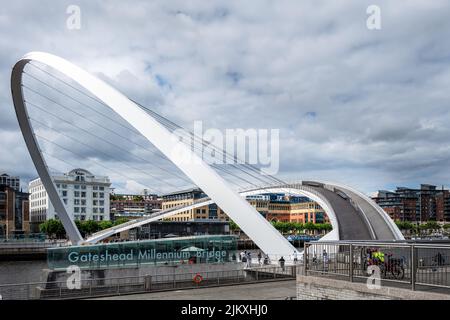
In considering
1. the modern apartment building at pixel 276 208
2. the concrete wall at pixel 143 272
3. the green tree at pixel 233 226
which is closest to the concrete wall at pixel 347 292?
the concrete wall at pixel 143 272

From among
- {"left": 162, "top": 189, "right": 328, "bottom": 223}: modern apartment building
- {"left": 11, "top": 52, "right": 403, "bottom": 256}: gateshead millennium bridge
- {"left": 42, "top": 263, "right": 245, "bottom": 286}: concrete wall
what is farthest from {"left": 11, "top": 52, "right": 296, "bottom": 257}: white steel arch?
{"left": 162, "top": 189, "right": 328, "bottom": 223}: modern apartment building

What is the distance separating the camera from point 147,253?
2198cm

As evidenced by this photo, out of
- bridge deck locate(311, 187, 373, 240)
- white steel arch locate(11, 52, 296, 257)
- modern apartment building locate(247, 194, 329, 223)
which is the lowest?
modern apartment building locate(247, 194, 329, 223)

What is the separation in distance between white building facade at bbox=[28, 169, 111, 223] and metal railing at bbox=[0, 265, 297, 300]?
3572 inches

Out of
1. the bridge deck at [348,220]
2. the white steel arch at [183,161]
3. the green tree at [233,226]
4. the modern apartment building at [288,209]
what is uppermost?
the white steel arch at [183,161]

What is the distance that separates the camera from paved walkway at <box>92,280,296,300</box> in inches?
619

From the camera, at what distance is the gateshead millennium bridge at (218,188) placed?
78.8ft

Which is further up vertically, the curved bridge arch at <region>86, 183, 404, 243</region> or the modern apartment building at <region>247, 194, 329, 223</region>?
the curved bridge arch at <region>86, 183, 404, 243</region>

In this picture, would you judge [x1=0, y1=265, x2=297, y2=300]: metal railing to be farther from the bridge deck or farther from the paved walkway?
the bridge deck

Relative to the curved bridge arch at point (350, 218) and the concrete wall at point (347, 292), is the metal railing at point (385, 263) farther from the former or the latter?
the curved bridge arch at point (350, 218)

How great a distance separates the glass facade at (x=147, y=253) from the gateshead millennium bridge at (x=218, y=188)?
5.60ft
